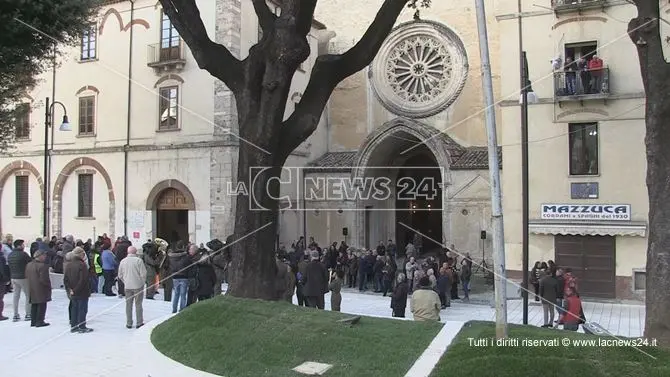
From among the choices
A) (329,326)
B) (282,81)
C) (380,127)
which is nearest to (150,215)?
(380,127)

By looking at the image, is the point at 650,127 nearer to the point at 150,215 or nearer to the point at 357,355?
the point at 357,355

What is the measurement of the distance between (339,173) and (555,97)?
1205cm

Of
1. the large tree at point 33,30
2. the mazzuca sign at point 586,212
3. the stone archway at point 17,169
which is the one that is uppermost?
the large tree at point 33,30

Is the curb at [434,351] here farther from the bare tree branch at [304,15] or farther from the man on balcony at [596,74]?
the man on balcony at [596,74]

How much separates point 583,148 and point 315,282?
11.1 m

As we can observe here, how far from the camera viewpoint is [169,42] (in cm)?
2547

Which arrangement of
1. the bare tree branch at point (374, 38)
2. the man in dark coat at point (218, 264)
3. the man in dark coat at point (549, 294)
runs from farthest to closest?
the man in dark coat at point (218, 264), the man in dark coat at point (549, 294), the bare tree branch at point (374, 38)

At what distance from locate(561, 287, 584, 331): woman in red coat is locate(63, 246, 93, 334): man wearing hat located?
31.9 ft

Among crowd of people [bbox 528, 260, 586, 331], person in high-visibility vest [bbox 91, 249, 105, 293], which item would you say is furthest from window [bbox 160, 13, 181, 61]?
crowd of people [bbox 528, 260, 586, 331]

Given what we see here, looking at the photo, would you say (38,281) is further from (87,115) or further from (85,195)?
(87,115)

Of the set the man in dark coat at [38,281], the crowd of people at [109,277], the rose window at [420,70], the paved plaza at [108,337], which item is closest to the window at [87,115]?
the paved plaza at [108,337]

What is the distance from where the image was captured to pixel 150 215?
2578cm

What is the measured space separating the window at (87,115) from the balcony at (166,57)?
3979 mm

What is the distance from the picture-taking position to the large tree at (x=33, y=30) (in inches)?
458
